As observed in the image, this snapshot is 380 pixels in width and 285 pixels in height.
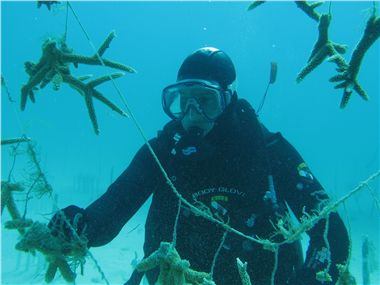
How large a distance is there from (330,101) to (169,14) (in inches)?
2985

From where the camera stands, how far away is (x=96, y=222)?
120 inches

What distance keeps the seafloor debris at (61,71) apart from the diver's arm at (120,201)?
3.08 ft

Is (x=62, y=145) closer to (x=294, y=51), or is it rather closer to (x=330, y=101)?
(x=294, y=51)

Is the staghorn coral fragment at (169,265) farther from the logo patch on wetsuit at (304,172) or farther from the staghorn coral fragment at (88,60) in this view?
the logo patch on wetsuit at (304,172)

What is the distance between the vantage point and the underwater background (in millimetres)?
38219

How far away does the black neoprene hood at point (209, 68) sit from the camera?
4707 mm

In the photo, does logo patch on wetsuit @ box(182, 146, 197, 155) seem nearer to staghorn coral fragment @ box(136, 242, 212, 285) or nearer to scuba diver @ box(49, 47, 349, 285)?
scuba diver @ box(49, 47, 349, 285)

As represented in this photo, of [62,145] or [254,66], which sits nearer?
[254,66]

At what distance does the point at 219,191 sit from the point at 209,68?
5.96 ft

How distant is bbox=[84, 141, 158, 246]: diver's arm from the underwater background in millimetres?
10567

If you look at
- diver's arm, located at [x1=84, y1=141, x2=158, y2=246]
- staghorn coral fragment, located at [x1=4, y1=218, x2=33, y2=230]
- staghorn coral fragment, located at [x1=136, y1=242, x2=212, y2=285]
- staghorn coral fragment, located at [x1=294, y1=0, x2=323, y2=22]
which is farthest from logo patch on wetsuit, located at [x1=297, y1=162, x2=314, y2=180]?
staghorn coral fragment, located at [x1=4, y1=218, x2=33, y2=230]

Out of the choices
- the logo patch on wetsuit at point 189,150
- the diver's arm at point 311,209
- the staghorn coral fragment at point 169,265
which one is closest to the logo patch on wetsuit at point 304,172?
the diver's arm at point 311,209

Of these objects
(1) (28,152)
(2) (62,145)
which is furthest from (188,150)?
(2) (62,145)

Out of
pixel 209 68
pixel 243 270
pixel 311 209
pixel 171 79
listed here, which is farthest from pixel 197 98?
pixel 171 79
